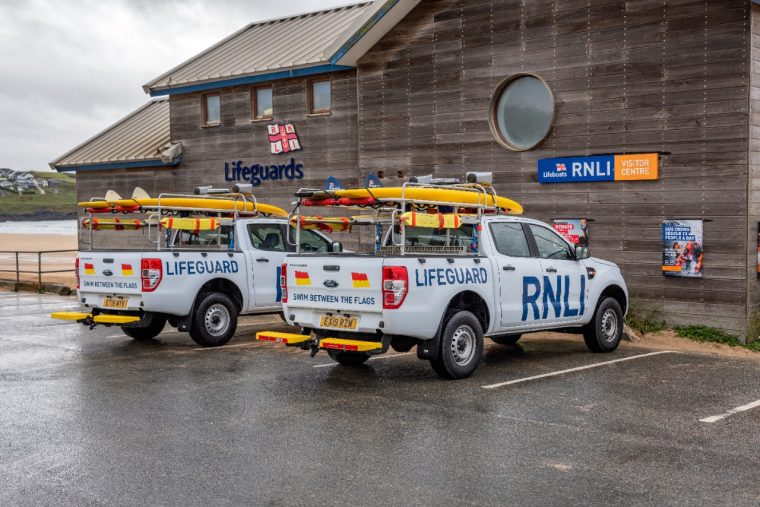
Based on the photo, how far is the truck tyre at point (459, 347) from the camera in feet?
31.8

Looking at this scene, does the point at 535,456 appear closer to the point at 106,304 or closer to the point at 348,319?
the point at 348,319

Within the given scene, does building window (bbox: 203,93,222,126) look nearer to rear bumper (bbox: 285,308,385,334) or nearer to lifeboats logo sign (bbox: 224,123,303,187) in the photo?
lifeboats logo sign (bbox: 224,123,303,187)

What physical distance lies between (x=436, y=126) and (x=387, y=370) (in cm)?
721

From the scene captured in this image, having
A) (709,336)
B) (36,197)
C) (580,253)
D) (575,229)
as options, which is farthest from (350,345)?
(36,197)

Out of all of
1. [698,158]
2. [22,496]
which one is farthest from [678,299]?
[22,496]

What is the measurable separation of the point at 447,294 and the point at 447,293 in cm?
1

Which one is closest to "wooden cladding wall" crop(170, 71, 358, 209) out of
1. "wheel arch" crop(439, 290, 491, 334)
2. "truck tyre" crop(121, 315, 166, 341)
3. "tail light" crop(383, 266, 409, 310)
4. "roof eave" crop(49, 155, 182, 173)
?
"roof eave" crop(49, 155, 182, 173)

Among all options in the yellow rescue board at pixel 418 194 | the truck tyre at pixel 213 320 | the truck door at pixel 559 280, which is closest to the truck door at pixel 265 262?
the truck tyre at pixel 213 320

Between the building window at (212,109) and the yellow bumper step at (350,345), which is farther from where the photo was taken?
the building window at (212,109)

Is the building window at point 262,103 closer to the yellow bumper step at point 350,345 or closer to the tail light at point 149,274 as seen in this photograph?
the tail light at point 149,274

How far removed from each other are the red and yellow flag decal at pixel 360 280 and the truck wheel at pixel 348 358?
1.51m

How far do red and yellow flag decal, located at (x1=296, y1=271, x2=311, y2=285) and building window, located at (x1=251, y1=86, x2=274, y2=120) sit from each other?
11129 mm

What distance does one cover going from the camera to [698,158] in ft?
43.7

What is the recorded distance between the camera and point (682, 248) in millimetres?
13539
